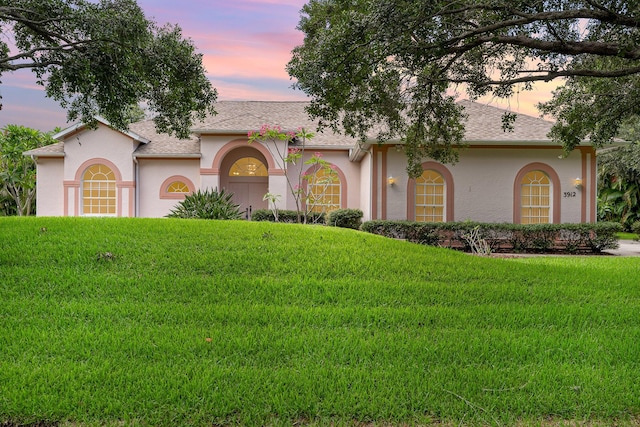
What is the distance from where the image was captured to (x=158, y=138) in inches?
806

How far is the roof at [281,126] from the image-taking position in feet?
50.6

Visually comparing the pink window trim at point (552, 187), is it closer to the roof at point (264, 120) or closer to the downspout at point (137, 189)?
the roof at point (264, 120)

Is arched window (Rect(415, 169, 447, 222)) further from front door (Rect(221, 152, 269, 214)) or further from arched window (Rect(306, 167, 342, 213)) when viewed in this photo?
front door (Rect(221, 152, 269, 214))

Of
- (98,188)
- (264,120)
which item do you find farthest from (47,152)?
(264,120)

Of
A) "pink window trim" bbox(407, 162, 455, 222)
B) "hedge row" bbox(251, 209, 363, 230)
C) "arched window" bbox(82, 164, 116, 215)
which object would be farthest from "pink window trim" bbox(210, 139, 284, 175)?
"pink window trim" bbox(407, 162, 455, 222)

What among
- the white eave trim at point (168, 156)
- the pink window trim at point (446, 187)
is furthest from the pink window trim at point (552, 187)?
the white eave trim at point (168, 156)

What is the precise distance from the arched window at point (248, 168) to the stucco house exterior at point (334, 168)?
0.05 metres

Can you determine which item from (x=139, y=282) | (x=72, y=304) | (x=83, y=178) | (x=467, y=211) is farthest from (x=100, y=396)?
(x=83, y=178)

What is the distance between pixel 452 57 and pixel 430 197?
659 centimetres

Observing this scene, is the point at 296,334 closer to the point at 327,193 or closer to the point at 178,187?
the point at 327,193

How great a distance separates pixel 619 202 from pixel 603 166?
3.03 meters

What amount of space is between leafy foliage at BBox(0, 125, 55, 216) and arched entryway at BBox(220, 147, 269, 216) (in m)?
9.97

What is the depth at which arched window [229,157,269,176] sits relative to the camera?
2062 cm

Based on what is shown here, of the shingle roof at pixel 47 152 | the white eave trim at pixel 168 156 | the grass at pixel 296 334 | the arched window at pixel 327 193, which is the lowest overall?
the grass at pixel 296 334
